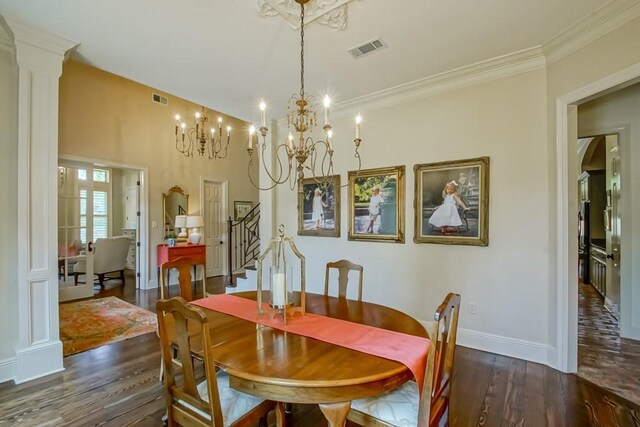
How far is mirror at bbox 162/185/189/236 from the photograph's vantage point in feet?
19.8

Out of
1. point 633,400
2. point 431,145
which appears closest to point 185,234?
point 431,145

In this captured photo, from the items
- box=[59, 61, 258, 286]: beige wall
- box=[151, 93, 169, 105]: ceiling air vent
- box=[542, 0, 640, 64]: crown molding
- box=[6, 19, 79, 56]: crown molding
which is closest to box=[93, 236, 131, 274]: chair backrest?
box=[59, 61, 258, 286]: beige wall

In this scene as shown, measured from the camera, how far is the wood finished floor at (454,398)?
199cm

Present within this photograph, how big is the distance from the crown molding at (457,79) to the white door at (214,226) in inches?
165

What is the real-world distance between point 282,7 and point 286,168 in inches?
99.2

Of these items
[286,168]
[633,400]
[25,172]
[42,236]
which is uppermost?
[286,168]

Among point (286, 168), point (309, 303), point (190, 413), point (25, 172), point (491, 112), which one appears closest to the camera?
point (190, 413)

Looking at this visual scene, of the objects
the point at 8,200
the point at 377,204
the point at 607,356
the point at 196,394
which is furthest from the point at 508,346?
the point at 8,200

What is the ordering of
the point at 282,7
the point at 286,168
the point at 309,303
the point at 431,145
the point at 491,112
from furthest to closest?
the point at 286,168, the point at 431,145, the point at 491,112, the point at 309,303, the point at 282,7

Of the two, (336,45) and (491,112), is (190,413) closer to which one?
(336,45)

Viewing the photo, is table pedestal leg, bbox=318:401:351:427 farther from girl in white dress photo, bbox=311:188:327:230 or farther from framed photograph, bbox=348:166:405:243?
girl in white dress photo, bbox=311:188:327:230

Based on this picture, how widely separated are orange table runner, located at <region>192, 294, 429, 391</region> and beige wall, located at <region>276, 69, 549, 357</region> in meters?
1.78

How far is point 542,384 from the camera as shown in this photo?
2379 mm

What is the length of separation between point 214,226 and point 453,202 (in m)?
5.49
